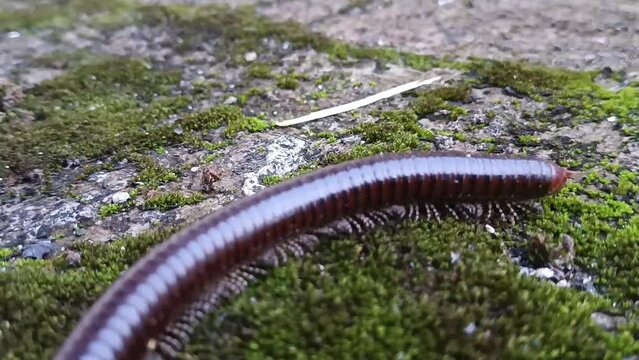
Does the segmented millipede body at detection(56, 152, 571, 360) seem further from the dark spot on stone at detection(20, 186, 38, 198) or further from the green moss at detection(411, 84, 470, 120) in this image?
the dark spot on stone at detection(20, 186, 38, 198)

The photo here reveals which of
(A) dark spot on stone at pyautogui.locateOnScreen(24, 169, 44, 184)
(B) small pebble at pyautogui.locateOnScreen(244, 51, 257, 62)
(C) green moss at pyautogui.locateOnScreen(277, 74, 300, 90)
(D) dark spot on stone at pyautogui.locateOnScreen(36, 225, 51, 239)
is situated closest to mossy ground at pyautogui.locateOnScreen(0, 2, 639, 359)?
(A) dark spot on stone at pyautogui.locateOnScreen(24, 169, 44, 184)

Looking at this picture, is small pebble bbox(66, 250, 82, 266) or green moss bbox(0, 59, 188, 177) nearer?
small pebble bbox(66, 250, 82, 266)

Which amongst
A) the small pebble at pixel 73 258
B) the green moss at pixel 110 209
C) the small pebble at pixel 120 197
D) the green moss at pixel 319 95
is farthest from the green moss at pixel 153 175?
the green moss at pixel 319 95

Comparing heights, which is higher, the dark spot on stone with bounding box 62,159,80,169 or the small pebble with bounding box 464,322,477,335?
the dark spot on stone with bounding box 62,159,80,169

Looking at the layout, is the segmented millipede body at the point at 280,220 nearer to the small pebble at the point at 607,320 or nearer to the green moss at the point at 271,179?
the green moss at the point at 271,179

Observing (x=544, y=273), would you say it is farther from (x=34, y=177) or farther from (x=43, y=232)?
(x=34, y=177)

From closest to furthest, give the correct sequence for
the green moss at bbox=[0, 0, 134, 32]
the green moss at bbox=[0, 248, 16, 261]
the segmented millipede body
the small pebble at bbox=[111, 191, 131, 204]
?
the segmented millipede body < the green moss at bbox=[0, 248, 16, 261] < the small pebble at bbox=[111, 191, 131, 204] < the green moss at bbox=[0, 0, 134, 32]

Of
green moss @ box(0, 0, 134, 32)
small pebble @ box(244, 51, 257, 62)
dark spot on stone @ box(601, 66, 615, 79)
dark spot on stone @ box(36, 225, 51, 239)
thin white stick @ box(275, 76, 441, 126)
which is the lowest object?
dark spot on stone @ box(601, 66, 615, 79)

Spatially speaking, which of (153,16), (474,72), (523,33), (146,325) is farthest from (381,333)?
(153,16)
